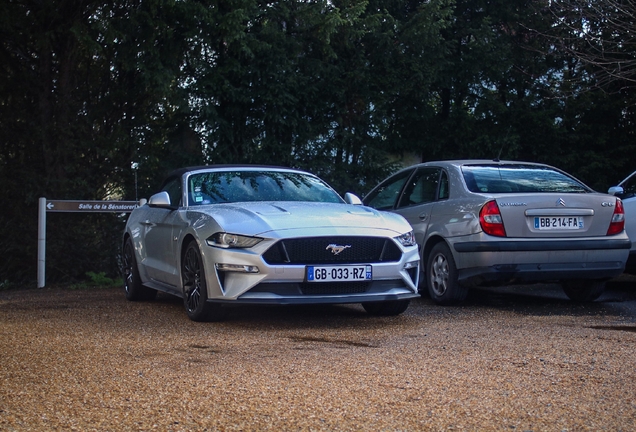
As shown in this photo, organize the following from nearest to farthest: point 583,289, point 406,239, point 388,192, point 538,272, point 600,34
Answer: point 406,239 → point 538,272 → point 583,289 → point 388,192 → point 600,34

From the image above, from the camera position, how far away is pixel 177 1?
1444 cm

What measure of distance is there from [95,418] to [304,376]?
4.69 ft

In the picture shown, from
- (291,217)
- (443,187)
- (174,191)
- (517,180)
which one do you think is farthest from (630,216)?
(174,191)

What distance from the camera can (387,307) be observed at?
8.68 m

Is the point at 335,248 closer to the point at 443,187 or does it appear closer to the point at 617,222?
the point at 443,187

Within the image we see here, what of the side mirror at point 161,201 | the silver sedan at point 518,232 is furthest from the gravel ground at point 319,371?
the side mirror at point 161,201

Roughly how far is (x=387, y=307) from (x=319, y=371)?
312 cm

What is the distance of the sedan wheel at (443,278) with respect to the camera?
9.63 meters

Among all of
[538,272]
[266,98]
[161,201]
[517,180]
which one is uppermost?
[266,98]

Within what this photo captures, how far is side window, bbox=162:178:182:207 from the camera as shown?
965cm

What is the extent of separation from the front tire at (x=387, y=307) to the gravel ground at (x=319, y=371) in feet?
0.36

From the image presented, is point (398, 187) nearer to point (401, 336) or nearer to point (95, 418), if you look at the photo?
point (401, 336)

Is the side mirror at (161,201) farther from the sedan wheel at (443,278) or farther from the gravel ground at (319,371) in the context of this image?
the sedan wheel at (443,278)

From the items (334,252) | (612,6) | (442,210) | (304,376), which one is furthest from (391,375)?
(612,6)
